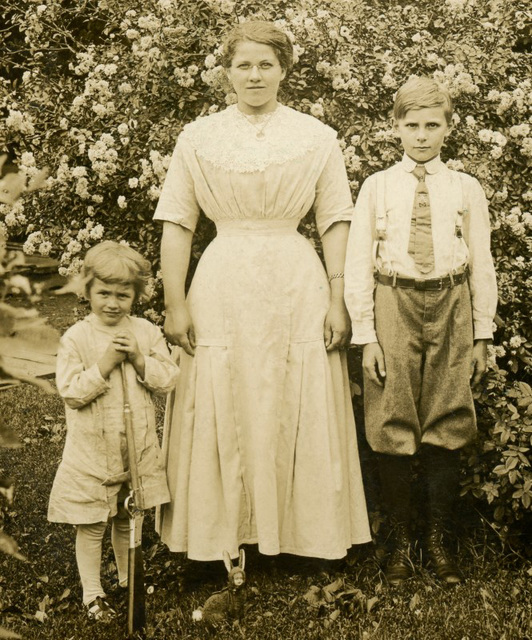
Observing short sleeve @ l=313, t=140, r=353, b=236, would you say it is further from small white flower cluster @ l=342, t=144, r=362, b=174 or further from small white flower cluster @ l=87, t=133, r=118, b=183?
small white flower cluster @ l=87, t=133, r=118, b=183

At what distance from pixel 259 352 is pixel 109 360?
0.62 metres

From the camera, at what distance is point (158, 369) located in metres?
3.25

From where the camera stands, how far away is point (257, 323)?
340 cm

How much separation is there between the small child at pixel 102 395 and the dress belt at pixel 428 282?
933mm

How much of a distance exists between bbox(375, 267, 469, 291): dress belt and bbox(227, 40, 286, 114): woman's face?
868 mm

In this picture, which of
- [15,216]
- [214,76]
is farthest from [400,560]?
[15,216]

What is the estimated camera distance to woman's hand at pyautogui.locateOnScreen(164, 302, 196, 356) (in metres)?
3.43

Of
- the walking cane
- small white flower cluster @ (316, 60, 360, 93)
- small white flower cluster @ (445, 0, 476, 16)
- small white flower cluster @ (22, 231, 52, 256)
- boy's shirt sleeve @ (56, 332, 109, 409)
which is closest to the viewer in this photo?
the walking cane

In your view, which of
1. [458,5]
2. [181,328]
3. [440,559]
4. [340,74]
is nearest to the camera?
[181,328]

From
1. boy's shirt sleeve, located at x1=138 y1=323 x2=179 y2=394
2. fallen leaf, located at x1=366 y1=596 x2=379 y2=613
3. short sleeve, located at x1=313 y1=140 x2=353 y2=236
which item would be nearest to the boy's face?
short sleeve, located at x1=313 y1=140 x2=353 y2=236

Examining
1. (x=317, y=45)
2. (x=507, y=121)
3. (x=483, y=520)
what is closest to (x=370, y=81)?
(x=317, y=45)

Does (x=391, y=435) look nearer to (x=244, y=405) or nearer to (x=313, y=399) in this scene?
(x=313, y=399)

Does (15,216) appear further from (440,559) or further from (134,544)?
(440,559)

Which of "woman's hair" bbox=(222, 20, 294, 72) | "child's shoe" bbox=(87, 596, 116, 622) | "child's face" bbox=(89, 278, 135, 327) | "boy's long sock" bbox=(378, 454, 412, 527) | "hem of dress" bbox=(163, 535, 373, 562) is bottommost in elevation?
"child's shoe" bbox=(87, 596, 116, 622)
